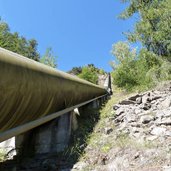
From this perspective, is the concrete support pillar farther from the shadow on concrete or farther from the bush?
the bush

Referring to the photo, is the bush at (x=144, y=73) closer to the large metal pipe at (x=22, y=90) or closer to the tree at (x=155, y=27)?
the tree at (x=155, y=27)

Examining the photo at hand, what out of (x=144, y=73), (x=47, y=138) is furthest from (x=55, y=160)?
(x=144, y=73)

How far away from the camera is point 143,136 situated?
5.61 m

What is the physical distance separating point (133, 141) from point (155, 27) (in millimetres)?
12967

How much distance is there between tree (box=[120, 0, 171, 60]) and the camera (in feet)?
51.6

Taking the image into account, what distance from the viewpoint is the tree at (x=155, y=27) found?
15.7 meters

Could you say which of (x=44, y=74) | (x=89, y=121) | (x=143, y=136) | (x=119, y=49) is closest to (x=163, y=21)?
(x=89, y=121)

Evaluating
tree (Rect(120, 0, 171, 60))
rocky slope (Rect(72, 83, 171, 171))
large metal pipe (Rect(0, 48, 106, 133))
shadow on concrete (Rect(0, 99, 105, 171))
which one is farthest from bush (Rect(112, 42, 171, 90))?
large metal pipe (Rect(0, 48, 106, 133))

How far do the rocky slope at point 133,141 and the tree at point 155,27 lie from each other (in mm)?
8588

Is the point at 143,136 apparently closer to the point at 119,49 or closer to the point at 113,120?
the point at 113,120

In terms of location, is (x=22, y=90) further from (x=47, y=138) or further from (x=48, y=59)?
(x=48, y=59)

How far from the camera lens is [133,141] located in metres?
5.50

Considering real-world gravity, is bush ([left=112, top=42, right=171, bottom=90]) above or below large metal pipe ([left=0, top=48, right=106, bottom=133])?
above

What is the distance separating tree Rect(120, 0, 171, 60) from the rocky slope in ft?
28.2
